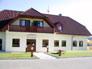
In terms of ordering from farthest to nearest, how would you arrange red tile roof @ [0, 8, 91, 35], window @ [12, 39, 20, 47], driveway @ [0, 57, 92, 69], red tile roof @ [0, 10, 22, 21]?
red tile roof @ [0, 10, 22, 21] → red tile roof @ [0, 8, 91, 35] → window @ [12, 39, 20, 47] → driveway @ [0, 57, 92, 69]

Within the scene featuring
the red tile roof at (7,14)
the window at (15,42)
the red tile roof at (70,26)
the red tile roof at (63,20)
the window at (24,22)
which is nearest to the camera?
the window at (15,42)

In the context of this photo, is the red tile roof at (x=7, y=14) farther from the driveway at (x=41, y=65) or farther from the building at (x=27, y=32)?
the driveway at (x=41, y=65)

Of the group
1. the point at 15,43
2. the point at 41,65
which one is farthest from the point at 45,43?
→ the point at 41,65

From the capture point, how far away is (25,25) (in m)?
21.5

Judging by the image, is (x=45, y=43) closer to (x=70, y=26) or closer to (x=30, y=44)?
(x=30, y=44)

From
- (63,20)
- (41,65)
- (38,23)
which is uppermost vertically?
(63,20)

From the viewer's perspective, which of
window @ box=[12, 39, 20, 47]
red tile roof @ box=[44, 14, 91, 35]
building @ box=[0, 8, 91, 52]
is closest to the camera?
building @ box=[0, 8, 91, 52]

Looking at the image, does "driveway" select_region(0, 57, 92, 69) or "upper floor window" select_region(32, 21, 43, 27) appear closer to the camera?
"driveway" select_region(0, 57, 92, 69)

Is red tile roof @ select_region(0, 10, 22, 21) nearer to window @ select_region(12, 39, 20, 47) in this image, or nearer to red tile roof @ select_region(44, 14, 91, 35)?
window @ select_region(12, 39, 20, 47)

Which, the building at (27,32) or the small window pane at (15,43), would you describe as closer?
the building at (27,32)

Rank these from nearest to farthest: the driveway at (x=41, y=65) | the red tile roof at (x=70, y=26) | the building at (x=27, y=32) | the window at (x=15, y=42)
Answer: the driveway at (x=41, y=65)
the building at (x=27, y=32)
the window at (x=15, y=42)
the red tile roof at (x=70, y=26)

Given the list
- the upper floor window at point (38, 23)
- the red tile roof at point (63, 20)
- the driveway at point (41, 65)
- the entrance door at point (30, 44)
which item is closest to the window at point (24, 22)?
the upper floor window at point (38, 23)

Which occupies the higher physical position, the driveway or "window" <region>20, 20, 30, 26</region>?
"window" <region>20, 20, 30, 26</region>

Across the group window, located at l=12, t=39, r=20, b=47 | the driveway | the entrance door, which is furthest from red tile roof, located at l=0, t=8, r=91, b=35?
the driveway
